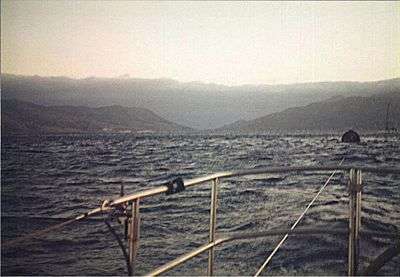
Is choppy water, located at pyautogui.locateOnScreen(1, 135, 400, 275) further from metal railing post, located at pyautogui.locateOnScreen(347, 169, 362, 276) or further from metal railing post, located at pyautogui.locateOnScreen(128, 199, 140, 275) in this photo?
metal railing post, located at pyautogui.locateOnScreen(347, 169, 362, 276)

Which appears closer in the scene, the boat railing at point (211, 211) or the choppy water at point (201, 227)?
the boat railing at point (211, 211)

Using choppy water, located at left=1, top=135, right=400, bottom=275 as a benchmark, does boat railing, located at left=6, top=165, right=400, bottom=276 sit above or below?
above

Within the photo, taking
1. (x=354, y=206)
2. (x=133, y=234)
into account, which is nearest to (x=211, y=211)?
(x=133, y=234)

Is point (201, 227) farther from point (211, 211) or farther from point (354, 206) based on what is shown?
point (211, 211)

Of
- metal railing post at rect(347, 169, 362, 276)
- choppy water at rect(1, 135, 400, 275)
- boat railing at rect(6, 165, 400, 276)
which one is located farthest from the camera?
choppy water at rect(1, 135, 400, 275)

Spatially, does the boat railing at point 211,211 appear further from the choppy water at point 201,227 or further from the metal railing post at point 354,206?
the choppy water at point 201,227

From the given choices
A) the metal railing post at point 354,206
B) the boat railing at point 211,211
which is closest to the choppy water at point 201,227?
the boat railing at point 211,211

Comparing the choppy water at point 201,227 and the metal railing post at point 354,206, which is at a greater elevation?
the metal railing post at point 354,206

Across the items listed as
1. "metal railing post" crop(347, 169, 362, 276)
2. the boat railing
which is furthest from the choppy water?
"metal railing post" crop(347, 169, 362, 276)

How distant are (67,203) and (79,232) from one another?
17.1 feet

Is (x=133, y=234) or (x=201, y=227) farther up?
(x=133, y=234)

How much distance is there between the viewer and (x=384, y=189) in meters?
13.7

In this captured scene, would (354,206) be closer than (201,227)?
Yes

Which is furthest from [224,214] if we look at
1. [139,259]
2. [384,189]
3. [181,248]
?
[384,189]
